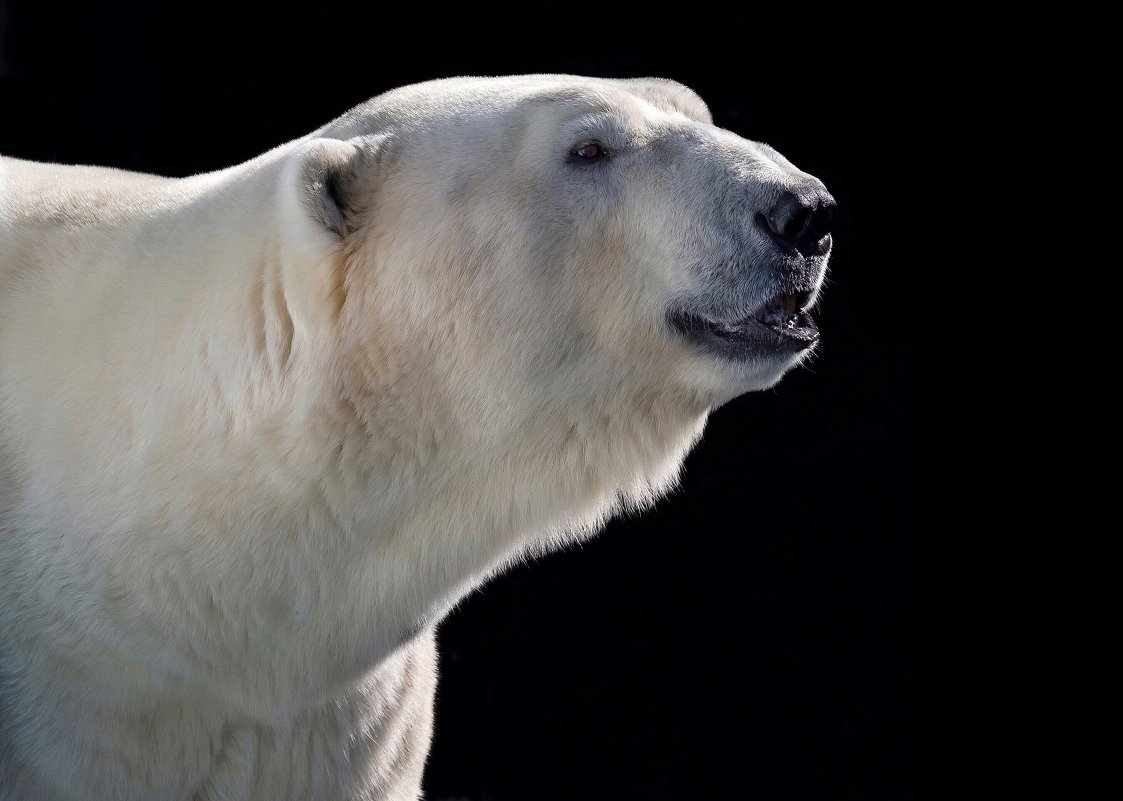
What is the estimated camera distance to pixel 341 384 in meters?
2.16

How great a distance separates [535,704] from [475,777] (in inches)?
11.9

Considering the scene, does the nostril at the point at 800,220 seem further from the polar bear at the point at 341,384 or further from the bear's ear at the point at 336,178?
the bear's ear at the point at 336,178

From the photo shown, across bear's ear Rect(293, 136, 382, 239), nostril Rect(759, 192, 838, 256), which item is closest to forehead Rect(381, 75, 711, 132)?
bear's ear Rect(293, 136, 382, 239)

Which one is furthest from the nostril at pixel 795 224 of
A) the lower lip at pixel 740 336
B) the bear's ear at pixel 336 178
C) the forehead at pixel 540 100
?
the bear's ear at pixel 336 178

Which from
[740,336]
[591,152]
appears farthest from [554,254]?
[740,336]

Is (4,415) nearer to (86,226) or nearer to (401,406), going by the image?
(86,226)

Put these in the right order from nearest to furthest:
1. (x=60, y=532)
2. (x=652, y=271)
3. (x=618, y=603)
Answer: (x=652, y=271)
(x=60, y=532)
(x=618, y=603)

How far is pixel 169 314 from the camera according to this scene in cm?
225

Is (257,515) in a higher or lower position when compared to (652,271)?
lower

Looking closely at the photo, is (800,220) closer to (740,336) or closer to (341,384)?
(740,336)

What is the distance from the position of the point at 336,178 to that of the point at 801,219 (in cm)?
71

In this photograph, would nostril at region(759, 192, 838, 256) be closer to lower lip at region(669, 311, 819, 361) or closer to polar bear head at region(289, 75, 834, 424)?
polar bear head at region(289, 75, 834, 424)

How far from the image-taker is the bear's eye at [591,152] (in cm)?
215

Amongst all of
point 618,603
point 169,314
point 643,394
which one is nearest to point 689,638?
point 618,603
